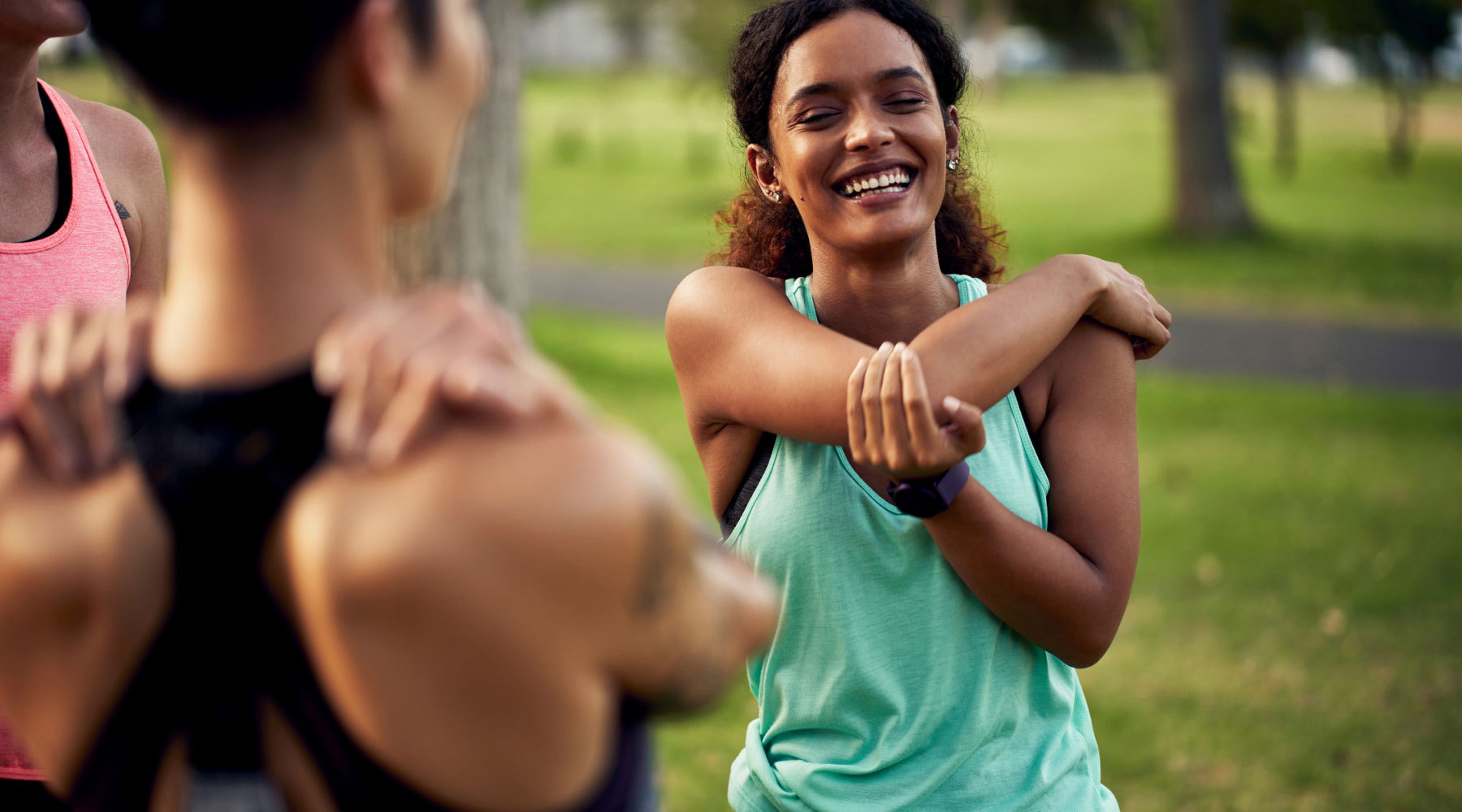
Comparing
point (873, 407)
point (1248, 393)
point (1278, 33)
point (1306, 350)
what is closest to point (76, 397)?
point (873, 407)

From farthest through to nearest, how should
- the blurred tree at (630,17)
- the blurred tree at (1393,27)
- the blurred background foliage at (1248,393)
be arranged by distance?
the blurred tree at (630,17) → the blurred tree at (1393,27) → the blurred background foliage at (1248,393)

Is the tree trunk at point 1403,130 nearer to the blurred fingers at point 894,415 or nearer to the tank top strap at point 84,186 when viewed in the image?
the blurred fingers at point 894,415

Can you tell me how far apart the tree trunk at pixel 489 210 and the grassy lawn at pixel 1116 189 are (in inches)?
46.5

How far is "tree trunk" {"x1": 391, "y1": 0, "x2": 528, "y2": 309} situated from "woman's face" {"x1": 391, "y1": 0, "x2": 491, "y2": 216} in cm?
603

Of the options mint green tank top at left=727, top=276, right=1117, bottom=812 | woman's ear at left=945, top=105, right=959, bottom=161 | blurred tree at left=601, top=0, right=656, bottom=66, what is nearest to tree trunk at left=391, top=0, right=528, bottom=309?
woman's ear at left=945, top=105, right=959, bottom=161

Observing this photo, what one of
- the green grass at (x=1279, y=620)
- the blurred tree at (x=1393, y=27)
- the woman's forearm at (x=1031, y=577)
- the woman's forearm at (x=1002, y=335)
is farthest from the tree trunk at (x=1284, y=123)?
the woman's forearm at (x=1031, y=577)

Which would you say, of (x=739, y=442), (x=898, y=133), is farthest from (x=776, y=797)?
(x=898, y=133)

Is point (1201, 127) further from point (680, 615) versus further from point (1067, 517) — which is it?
point (680, 615)

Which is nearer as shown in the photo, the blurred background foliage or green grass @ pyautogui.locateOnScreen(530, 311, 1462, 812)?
green grass @ pyautogui.locateOnScreen(530, 311, 1462, 812)

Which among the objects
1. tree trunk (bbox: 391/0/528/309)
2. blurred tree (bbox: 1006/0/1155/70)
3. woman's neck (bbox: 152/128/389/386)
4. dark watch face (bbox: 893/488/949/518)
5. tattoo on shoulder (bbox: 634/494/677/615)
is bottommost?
blurred tree (bbox: 1006/0/1155/70)

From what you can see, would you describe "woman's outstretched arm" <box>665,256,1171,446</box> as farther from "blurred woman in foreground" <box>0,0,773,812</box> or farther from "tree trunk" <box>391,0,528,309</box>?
"tree trunk" <box>391,0,528,309</box>

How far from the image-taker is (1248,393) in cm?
1020

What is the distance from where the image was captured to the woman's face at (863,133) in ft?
7.54

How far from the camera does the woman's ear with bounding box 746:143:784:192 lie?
254 centimetres
